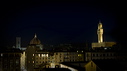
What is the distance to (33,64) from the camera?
246ft

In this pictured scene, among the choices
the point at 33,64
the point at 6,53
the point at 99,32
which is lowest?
the point at 33,64

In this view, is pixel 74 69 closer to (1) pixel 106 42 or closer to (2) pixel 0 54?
(2) pixel 0 54

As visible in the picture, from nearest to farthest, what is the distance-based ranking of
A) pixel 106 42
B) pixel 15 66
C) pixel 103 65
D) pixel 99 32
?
pixel 103 65 < pixel 15 66 < pixel 106 42 < pixel 99 32

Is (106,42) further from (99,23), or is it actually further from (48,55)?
(48,55)

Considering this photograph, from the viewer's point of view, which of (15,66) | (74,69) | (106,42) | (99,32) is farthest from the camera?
(99,32)

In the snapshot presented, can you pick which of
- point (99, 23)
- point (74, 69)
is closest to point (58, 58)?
point (74, 69)

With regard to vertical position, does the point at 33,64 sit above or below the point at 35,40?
below

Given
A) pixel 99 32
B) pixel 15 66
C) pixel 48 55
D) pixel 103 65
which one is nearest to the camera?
pixel 103 65

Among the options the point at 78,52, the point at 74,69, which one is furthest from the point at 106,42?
the point at 74,69

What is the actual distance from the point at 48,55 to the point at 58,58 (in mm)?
4592

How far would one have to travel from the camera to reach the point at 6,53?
201 feet

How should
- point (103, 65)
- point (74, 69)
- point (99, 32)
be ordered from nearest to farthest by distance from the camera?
point (103, 65)
point (74, 69)
point (99, 32)

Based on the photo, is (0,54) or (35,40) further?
(35,40)

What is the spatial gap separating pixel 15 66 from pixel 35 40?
57.3m
